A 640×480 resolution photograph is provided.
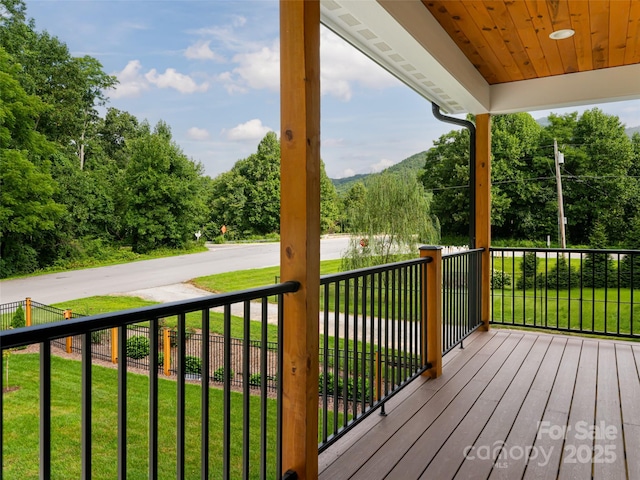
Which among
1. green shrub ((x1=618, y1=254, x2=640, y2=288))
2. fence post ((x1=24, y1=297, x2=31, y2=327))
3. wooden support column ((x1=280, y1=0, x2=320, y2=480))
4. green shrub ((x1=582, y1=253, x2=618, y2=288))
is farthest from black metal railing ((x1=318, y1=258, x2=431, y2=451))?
green shrub ((x1=618, y1=254, x2=640, y2=288))

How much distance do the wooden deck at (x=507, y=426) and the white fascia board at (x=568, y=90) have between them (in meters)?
2.35

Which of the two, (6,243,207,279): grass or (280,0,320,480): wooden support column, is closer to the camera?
(280,0,320,480): wooden support column

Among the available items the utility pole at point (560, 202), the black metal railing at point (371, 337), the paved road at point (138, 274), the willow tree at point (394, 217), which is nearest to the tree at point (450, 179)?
the willow tree at point (394, 217)

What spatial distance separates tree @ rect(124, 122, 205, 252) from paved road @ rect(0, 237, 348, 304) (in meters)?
0.24

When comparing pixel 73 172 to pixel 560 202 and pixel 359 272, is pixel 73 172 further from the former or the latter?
pixel 560 202

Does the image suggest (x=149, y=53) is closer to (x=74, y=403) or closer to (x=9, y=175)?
(x=9, y=175)

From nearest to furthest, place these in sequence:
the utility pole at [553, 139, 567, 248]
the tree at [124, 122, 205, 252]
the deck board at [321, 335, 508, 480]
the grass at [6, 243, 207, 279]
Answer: the deck board at [321, 335, 508, 480]
the grass at [6, 243, 207, 279]
the tree at [124, 122, 205, 252]
the utility pole at [553, 139, 567, 248]

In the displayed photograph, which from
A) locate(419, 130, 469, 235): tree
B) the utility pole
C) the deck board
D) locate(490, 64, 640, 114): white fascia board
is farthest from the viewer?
locate(419, 130, 469, 235): tree

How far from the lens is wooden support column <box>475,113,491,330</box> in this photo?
458 cm

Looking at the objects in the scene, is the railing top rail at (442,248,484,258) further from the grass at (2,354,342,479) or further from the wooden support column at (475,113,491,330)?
the grass at (2,354,342,479)

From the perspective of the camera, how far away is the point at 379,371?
8.89ft

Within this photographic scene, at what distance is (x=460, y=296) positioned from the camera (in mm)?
4023

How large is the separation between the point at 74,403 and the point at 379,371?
70.1 inches

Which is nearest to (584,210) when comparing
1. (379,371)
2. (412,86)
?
(412,86)
